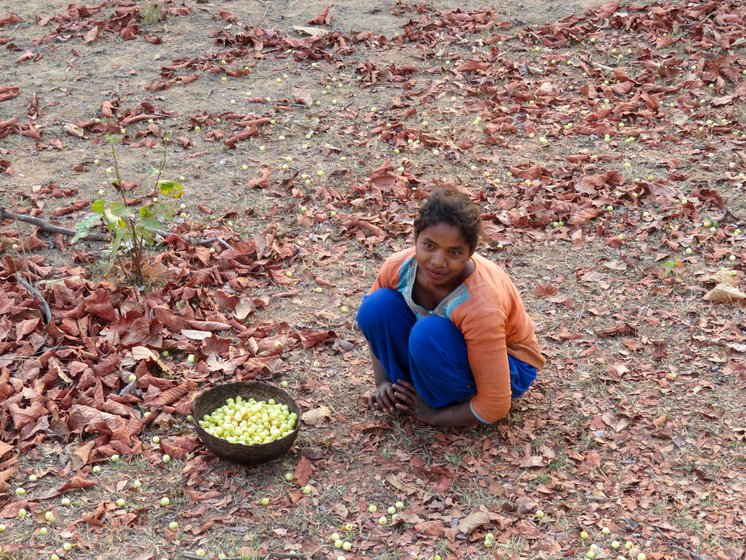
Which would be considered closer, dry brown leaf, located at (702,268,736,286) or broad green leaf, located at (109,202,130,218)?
broad green leaf, located at (109,202,130,218)

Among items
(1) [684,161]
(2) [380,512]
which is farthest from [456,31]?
(2) [380,512]

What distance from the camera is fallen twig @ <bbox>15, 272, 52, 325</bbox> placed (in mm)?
4297

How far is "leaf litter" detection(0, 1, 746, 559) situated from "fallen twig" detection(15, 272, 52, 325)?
51 mm

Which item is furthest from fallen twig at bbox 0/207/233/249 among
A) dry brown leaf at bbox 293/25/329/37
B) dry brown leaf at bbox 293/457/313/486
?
dry brown leaf at bbox 293/25/329/37

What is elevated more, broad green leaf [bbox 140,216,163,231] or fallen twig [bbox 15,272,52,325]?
broad green leaf [bbox 140,216,163,231]

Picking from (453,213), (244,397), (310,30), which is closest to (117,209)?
(244,397)

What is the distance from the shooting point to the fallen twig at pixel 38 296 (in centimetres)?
430

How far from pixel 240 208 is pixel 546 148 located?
2430 mm

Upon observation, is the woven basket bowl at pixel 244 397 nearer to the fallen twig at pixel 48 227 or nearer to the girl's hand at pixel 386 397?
the girl's hand at pixel 386 397

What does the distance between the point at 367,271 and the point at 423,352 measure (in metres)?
1.70

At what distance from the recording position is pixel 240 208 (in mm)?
5645

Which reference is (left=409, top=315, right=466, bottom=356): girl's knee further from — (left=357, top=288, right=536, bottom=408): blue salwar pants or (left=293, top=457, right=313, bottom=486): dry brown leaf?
(left=293, top=457, right=313, bottom=486): dry brown leaf

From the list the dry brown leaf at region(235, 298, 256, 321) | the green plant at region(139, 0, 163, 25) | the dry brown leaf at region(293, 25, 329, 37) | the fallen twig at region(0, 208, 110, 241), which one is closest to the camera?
the dry brown leaf at region(235, 298, 256, 321)

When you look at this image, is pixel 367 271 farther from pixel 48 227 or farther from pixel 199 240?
pixel 48 227
